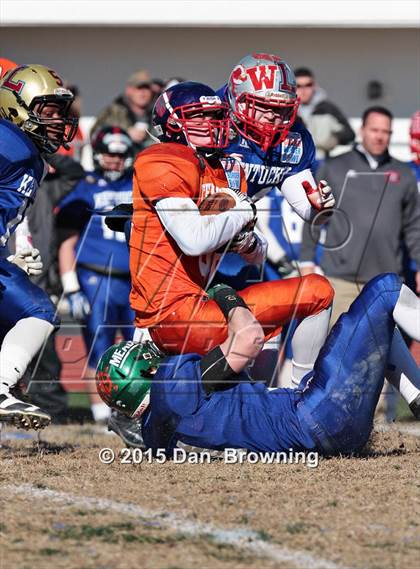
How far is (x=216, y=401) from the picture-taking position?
4.79 metres

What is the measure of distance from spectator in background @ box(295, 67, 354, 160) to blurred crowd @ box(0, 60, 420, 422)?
1278 millimetres

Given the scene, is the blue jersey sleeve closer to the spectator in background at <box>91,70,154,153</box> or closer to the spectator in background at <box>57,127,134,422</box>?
the spectator in background at <box>57,127,134,422</box>

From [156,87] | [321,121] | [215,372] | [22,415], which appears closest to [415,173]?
[321,121]

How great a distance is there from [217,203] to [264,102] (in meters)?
0.89

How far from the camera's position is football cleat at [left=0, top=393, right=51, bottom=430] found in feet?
16.2

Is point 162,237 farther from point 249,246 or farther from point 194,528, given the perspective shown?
point 194,528

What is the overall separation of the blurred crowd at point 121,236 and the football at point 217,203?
7.62 feet

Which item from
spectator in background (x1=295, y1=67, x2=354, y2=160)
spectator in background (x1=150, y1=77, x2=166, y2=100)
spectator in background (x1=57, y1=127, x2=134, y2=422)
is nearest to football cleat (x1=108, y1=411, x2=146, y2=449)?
spectator in background (x1=57, y1=127, x2=134, y2=422)

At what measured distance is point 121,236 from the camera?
299 inches

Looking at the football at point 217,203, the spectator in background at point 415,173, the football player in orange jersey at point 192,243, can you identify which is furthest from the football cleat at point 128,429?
the spectator in background at point 415,173

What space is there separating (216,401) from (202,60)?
7.61 metres

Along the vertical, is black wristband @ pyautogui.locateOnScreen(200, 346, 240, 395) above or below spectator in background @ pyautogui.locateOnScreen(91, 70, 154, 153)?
below
